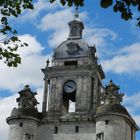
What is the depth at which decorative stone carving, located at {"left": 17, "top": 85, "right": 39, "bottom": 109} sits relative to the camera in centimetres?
4784

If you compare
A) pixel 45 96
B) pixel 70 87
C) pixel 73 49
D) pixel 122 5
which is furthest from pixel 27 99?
pixel 122 5

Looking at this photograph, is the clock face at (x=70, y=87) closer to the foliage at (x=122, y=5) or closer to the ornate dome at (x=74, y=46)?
the ornate dome at (x=74, y=46)

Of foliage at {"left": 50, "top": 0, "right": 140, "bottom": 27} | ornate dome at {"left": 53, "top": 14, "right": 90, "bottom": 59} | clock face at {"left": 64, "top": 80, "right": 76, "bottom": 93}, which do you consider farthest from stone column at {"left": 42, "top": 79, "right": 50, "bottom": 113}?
foliage at {"left": 50, "top": 0, "right": 140, "bottom": 27}

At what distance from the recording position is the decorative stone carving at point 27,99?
47844mm

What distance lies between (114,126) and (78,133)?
350 cm

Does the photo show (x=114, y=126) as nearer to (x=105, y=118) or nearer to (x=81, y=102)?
(x=105, y=118)

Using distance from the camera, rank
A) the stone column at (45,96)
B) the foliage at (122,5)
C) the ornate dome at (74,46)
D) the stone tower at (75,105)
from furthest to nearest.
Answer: the ornate dome at (74,46), the stone column at (45,96), the stone tower at (75,105), the foliage at (122,5)

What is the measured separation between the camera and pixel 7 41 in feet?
40.6

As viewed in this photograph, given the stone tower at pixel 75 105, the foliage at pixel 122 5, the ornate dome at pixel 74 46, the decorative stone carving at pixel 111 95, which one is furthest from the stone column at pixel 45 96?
the foliage at pixel 122 5

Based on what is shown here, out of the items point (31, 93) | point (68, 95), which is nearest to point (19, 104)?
point (31, 93)

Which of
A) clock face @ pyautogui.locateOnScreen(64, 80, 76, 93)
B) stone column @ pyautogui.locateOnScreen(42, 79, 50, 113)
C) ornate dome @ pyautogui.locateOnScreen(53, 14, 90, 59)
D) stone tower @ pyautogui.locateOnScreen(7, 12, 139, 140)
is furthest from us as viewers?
ornate dome @ pyautogui.locateOnScreen(53, 14, 90, 59)

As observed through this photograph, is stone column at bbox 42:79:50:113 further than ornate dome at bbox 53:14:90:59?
No

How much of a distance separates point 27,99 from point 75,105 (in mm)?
4542

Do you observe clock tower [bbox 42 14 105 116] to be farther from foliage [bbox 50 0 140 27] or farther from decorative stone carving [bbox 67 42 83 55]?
foliage [bbox 50 0 140 27]
